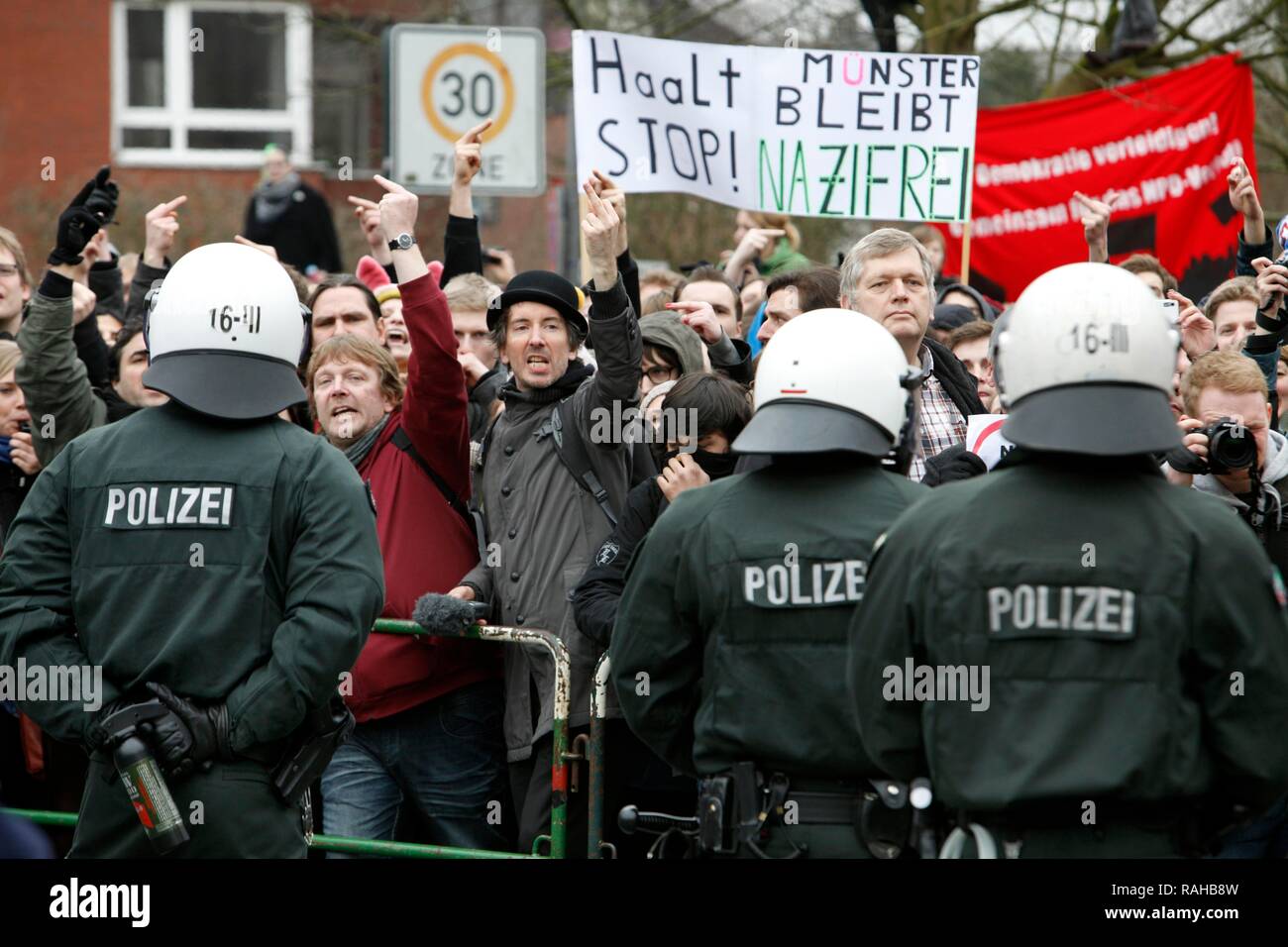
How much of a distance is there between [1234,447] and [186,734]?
10.1 feet

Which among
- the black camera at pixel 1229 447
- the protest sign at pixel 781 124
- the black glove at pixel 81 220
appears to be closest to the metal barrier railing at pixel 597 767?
the black camera at pixel 1229 447

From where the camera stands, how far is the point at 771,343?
178 inches

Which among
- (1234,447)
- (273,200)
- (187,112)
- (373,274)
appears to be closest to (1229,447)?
(1234,447)

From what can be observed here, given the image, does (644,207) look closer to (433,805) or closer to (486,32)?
(486,32)

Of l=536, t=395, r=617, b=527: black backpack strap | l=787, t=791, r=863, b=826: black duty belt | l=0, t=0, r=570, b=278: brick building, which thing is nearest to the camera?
l=787, t=791, r=863, b=826: black duty belt

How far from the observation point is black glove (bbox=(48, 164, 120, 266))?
667 centimetres

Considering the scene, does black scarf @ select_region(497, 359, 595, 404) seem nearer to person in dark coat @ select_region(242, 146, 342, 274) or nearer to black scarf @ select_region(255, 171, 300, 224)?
person in dark coat @ select_region(242, 146, 342, 274)

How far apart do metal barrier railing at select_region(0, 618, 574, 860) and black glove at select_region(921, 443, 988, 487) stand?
4.37 ft

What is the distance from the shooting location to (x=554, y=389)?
20.9 feet

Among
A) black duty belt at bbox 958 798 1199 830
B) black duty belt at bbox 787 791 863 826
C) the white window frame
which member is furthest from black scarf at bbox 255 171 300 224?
the white window frame

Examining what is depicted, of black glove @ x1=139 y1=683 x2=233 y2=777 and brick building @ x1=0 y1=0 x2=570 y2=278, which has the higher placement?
brick building @ x1=0 y1=0 x2=570 y2=278

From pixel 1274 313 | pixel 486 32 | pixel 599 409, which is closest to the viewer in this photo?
pixel 599 409

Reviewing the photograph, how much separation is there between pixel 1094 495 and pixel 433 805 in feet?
10.3
